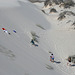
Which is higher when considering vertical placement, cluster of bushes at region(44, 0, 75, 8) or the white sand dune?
the white sand dune

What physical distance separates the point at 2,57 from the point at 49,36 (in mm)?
12975

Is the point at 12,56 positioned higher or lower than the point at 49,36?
higher

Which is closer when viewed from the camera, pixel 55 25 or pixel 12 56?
pixel 12 56

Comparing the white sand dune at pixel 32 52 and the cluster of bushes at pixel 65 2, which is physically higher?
the white sand dune at pixel 32 52

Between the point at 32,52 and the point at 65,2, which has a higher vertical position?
the point at 32,52

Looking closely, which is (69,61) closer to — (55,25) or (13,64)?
(13,64)

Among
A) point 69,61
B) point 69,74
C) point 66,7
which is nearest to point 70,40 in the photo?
point 69,61

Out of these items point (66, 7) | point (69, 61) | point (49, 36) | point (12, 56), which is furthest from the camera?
point (66, 7)

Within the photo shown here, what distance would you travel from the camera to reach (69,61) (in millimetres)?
14711

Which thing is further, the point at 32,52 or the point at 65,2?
the point at 65,2

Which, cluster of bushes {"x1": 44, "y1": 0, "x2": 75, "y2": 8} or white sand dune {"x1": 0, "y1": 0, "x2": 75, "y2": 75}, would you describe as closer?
white sand dune {"x1": 0, "y1": 0, "x2": 75, "y2": 75}

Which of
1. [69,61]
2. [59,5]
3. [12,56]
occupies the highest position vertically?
[12,56]

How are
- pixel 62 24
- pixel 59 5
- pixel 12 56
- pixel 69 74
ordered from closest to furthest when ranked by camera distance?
pixel 12 56, pixel 69 74, pixel 62 24, pixel 59 5

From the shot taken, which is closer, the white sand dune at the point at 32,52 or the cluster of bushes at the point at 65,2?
the white sand dune at the point at 32,52
